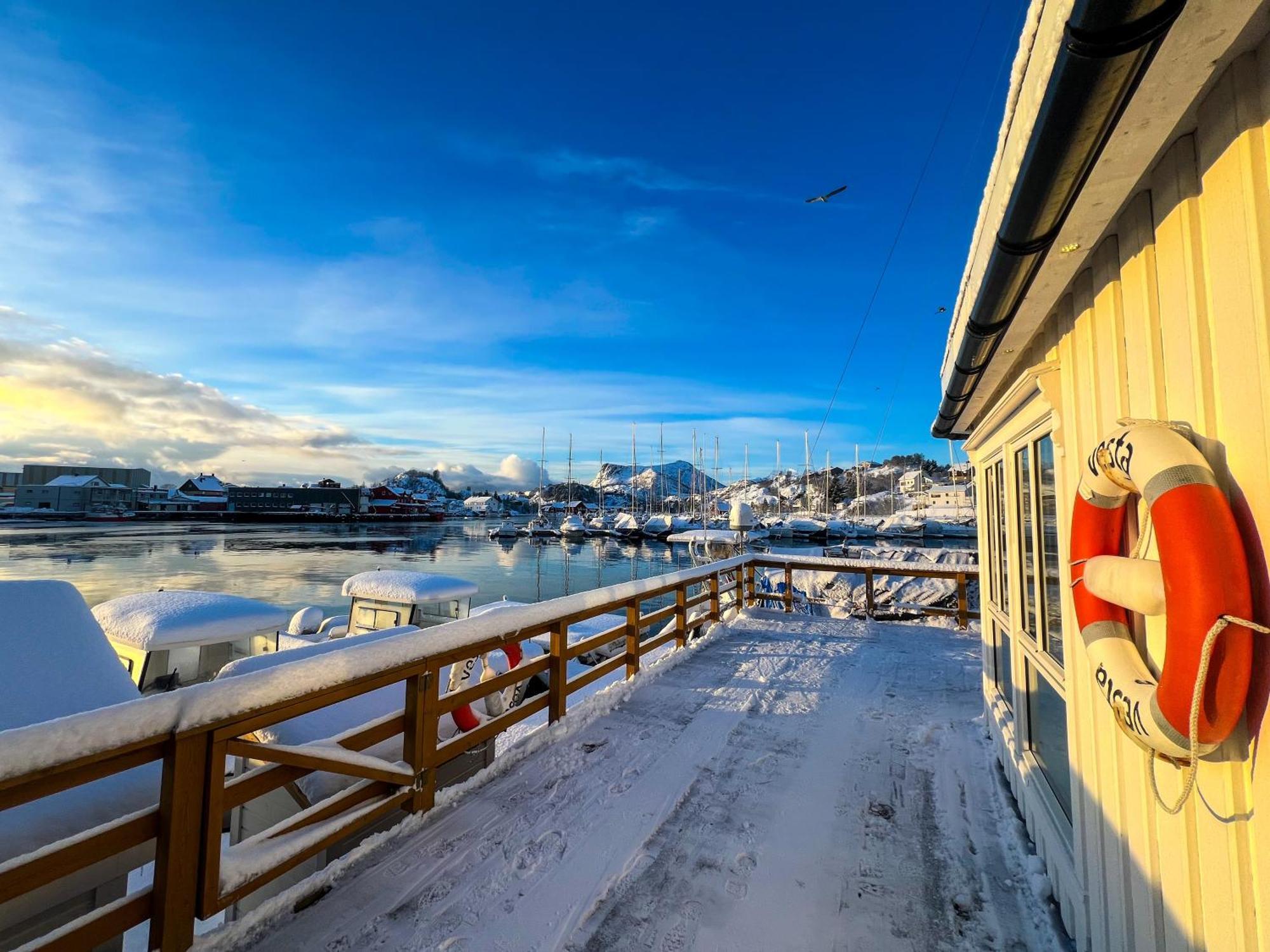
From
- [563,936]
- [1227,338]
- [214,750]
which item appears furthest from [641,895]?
[1227,338]

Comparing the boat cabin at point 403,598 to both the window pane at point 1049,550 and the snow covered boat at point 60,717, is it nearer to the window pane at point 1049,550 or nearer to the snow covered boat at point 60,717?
the snow covered boat at point 60,717

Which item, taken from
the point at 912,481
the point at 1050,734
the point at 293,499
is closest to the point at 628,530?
the point at 912,481

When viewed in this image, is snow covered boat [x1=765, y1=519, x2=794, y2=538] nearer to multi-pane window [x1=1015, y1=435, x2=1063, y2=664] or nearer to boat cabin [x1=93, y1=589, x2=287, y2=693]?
boat cabin [x1=93, y1=589, x2=287, y2=693]

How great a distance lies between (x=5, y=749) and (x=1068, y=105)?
9.35 feet

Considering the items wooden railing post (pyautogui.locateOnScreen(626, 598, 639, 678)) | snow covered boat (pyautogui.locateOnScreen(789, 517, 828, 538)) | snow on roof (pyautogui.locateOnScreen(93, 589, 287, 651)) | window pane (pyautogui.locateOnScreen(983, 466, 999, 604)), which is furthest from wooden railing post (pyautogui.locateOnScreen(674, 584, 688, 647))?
snow covered boat (pyautogui.locateOnScreen(789, 517, 828, 538))

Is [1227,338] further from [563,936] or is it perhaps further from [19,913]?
[19,913]

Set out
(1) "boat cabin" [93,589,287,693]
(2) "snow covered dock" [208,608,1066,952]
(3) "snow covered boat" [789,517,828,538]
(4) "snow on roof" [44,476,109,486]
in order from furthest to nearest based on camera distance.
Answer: (4) "snow on roof" [44,476,109,486]
(3) "snow covered boat" [789,517,828,538]
(1) "boat cabin" [93,589,287,693]
(2) "snow covered dock" [208,608,1066,952]

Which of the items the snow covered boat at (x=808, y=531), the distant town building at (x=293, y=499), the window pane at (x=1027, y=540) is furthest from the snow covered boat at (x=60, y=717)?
the distant town building at (x=293, y=499)

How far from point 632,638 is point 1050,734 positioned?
10.4 feet

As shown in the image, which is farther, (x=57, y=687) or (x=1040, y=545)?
(x=1040, y=545)

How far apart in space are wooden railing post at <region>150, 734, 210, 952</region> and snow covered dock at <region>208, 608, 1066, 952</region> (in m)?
0.24

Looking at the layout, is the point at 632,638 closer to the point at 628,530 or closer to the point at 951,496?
the point at 628,530

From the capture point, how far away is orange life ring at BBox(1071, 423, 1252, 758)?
1.10 metres

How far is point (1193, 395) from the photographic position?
1.29m
